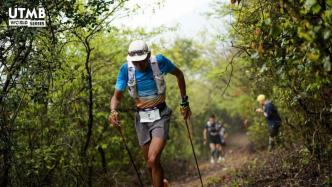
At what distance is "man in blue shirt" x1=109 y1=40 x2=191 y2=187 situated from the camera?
6441 mm

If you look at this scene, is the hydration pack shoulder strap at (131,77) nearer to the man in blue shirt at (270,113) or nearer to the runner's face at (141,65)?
the runner's face at (141,65)

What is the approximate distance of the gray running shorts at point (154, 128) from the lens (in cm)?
660

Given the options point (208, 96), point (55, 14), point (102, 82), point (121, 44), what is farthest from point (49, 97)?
point (208, 96)

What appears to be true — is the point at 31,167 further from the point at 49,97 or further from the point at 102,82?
the point at 102,82

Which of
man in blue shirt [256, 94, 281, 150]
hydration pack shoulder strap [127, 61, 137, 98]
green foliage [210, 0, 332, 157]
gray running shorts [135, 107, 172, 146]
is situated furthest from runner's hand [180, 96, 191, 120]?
man in blue shirt [256, 94, 281, 150]

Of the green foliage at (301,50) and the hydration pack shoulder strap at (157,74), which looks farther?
the hydration pack shoulder strap at (157,74)

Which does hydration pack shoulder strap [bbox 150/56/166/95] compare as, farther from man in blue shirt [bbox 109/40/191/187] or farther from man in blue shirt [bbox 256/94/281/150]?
man in blue shirt [bbox 256/94/281/150]

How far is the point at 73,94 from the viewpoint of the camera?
895 centimetres

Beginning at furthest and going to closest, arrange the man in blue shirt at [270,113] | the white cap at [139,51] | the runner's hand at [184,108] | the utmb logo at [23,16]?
the man in blue shirt at [270,113] < the runner's hand at [184,108] < the white cap at [139,51] < the utmb logo at [23,16]

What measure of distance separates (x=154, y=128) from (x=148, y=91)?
51cm

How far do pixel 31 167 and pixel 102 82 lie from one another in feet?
13.5

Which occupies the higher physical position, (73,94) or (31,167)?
(73,94)

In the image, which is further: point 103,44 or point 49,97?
point 103,44

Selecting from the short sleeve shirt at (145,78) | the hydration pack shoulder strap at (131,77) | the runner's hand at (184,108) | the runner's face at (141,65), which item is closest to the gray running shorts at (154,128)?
the runner's hand at (184,108)
